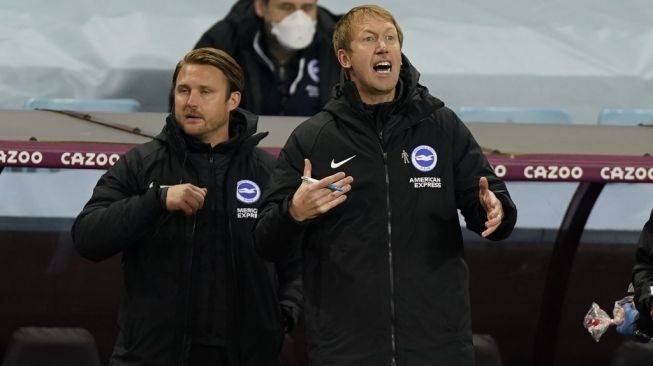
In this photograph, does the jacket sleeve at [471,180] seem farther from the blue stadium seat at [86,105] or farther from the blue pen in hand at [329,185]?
the blue stadium seat at [86,105]

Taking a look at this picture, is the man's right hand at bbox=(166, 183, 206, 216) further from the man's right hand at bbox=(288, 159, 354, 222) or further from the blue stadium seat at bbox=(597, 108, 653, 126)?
the blue stadium seat at bbox=(597, 108, 653, 126)

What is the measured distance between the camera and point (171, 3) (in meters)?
12.0

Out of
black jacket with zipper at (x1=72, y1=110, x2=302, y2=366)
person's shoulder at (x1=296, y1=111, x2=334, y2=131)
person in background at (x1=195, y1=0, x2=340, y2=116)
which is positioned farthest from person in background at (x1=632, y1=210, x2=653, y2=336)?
person in background at (x1=195, y1=0, x2=340, y2=116)

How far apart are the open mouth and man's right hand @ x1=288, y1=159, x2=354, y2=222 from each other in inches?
17.9

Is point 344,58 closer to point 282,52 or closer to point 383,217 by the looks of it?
point 383,217

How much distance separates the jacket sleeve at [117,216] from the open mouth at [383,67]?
0.85 m

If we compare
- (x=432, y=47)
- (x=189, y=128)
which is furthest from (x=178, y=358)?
(x=432, y=47)

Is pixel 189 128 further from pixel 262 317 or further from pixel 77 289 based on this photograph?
pixel 77 289

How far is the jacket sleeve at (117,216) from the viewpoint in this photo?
4648 millimetres

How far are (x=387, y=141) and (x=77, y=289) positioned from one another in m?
2.45

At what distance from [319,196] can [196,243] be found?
33.5 inches

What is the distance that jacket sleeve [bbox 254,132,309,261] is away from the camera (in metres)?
4.29

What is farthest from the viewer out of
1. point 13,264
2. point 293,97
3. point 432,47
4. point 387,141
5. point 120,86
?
point 432,47

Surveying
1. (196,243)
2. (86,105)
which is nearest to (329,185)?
(196,243)
